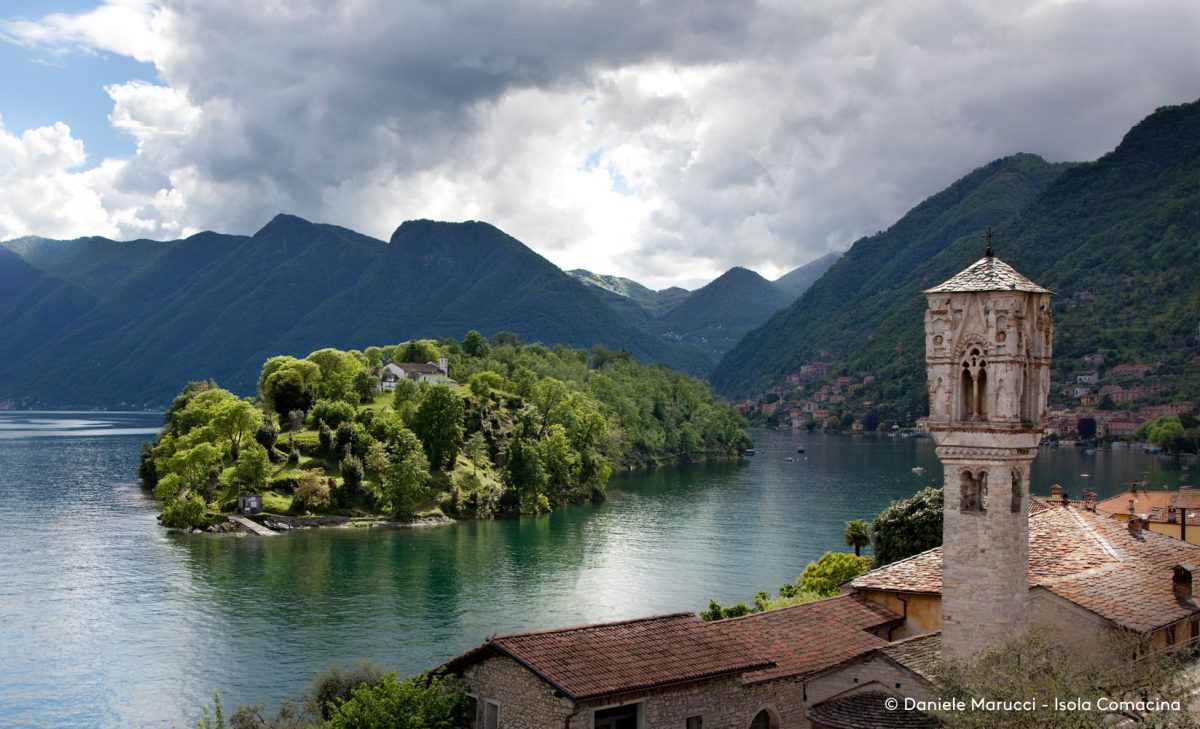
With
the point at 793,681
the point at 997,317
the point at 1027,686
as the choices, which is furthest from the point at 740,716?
the point at 997,317

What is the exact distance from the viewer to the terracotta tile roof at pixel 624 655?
79.9 ft

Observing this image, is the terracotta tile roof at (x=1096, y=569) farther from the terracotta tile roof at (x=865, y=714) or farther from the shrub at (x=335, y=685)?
the shrub at (x=335, y=685)

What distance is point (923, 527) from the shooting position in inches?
2005

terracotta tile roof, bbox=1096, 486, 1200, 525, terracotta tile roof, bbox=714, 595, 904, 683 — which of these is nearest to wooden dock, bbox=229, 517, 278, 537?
terracotta tile roof, bbox=1096, 486, 1200, 525

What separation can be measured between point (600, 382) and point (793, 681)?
14156 cm

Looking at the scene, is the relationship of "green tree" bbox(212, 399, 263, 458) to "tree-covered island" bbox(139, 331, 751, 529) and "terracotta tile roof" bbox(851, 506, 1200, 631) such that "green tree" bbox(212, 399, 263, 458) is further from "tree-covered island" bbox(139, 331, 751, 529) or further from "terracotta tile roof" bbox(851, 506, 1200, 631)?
"terracotta tile roof" bbox(851, 506, 1200, 631)

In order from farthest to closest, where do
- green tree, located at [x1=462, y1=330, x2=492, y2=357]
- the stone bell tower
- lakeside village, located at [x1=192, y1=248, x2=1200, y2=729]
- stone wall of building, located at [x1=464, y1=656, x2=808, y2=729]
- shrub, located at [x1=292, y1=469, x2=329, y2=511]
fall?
green tree, located at [x1=462, y1=330, x2=492, y2=357] → shrub, located at [x1=292, y1=469, x2=329, y2=511] → the stone bell tower → stone wall of building, located at [x1=464, y1=656, x2=808, y2=729] → lakeside village, located at [x1=192, y1=248, x2=1200, y2=729]

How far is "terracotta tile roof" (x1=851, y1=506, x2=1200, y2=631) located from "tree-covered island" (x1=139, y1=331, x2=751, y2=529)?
61.8 m

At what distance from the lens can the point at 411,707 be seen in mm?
26250

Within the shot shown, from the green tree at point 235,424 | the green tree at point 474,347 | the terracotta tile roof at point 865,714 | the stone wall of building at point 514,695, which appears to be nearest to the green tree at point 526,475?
the green tree at point 235,424

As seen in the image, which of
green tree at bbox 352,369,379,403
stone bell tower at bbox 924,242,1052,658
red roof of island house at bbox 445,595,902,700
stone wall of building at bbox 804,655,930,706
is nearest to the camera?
red roof of island house at bbox 445,595,902,700

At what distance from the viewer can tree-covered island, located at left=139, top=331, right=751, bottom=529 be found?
298 feet

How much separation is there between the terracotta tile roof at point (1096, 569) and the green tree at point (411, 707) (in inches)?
580

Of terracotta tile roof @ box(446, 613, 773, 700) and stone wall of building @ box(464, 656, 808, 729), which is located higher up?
terracotta tile roof @ box(446, 613, 773, 700)
